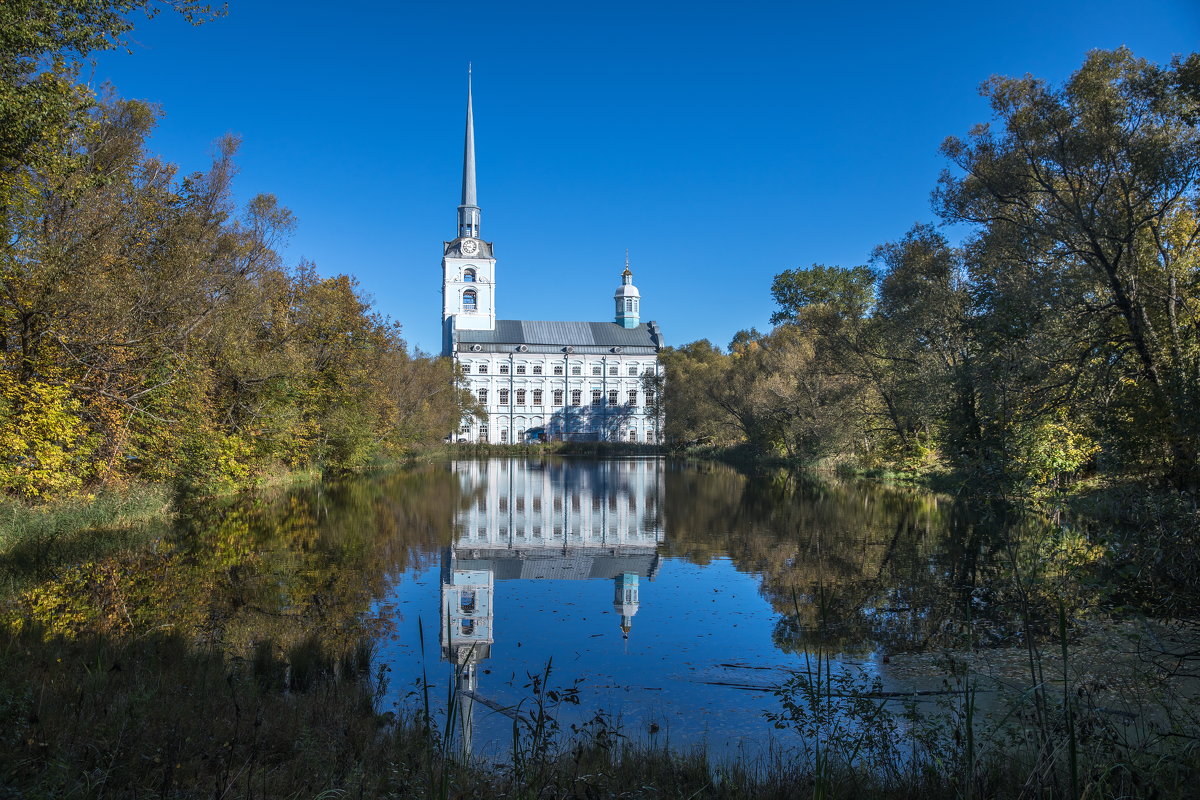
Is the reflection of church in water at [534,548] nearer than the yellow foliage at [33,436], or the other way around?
the reflection of church in water at [534,548]

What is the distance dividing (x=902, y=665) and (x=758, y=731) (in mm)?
2139

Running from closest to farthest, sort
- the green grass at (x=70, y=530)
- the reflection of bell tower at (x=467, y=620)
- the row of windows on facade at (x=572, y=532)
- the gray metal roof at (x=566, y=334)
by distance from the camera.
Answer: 1. the reflection of bell tower at (x=467, y=620)
2. the green grass at (x=70, y=530)
3. the row of windows on facade at (x=572, y=532)
4. the gray metal roof at (x=566, y=334)

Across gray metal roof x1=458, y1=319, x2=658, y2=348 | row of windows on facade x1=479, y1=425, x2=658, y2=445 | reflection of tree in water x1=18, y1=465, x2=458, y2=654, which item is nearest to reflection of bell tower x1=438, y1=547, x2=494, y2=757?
reflection of tree in water x1=18, y1=465, x2=458, y2=654

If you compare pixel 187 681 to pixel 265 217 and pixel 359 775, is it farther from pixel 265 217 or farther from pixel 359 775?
pixel 265 217

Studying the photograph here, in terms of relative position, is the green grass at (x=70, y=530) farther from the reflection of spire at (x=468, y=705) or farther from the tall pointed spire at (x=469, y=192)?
the tall pointed spire at (x=469, y=192)

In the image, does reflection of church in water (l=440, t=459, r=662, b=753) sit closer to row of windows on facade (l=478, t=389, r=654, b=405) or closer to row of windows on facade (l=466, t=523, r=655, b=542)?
row of windows on facade (l=466, t=523, r=655, b=542)

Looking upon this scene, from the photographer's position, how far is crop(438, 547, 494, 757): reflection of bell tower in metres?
6.89

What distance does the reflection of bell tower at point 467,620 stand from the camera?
689 cm

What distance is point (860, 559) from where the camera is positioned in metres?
13.3

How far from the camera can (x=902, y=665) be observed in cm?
732

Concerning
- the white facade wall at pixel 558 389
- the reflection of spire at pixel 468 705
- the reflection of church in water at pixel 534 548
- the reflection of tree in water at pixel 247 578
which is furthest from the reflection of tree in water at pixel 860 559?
the white facade wall at pixel 558 389

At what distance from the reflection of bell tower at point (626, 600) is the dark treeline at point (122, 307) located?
9078 mm

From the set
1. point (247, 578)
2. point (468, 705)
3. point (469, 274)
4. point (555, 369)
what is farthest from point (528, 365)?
point (468, 705)

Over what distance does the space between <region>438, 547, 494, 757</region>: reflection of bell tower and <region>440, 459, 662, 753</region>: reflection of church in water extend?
1cm
